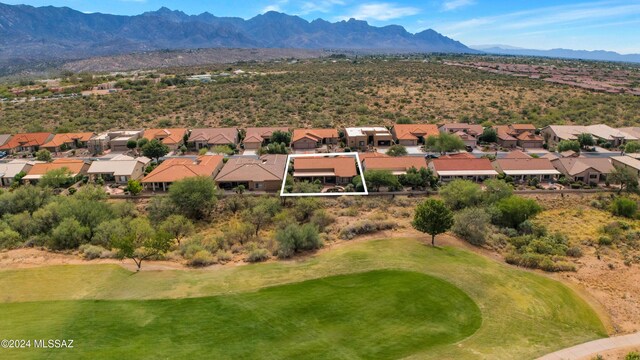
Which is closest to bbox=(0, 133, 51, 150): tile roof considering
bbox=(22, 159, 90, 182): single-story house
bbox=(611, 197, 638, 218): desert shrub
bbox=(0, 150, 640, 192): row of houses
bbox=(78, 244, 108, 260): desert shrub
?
bbox=(0, 150, 640, 192): row of houses

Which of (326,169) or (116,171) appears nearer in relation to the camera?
(326,169)

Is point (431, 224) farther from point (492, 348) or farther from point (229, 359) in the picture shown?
point (229, 359)

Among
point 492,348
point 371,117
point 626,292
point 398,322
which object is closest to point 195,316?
point 398,322

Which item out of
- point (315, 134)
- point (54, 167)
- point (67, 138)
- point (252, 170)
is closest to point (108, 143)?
point (67, 138)

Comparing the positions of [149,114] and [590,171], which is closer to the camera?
[590,171]

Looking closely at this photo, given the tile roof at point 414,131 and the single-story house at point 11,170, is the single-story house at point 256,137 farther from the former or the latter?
the single-story house at point 11,170

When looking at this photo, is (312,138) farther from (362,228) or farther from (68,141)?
(68,141)

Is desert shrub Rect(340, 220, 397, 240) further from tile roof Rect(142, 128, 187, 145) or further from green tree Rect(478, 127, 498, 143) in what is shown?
tile roof Rect(142, 128, 187, 145)
